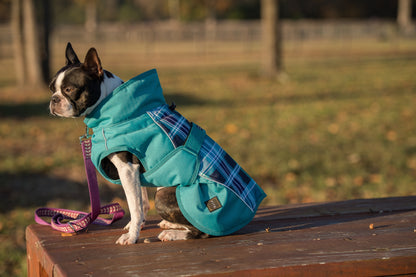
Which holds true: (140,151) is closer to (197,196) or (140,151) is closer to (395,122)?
(197,196)

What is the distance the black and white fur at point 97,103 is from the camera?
2.68 metres

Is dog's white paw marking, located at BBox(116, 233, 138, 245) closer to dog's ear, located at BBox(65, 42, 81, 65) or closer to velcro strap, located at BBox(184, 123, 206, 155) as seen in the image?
velcro strap, located at BBox(184, 123, 206, 155)

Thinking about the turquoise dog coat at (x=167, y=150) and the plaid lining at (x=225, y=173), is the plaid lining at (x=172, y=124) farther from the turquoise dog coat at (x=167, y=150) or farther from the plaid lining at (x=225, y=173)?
the plaid lining at (x=225, y=173)

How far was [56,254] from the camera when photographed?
8.77 ft

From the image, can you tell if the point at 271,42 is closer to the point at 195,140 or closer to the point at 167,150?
the point at 195,140

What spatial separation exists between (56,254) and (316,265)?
136cm

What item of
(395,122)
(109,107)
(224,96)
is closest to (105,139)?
(109,107)

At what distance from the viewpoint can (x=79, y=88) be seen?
8.77 feet

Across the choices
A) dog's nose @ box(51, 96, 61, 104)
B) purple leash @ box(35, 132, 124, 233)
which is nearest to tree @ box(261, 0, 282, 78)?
purple leash @ box(35, 132, 124, 233)

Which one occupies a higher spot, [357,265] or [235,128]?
[357,265]

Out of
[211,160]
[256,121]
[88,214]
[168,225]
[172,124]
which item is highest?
[172,124]

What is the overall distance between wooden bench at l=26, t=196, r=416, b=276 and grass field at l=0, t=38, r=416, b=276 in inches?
55.0

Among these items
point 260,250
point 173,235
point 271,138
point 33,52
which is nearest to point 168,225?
point 173,235

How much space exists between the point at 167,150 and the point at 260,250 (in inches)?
29.2
